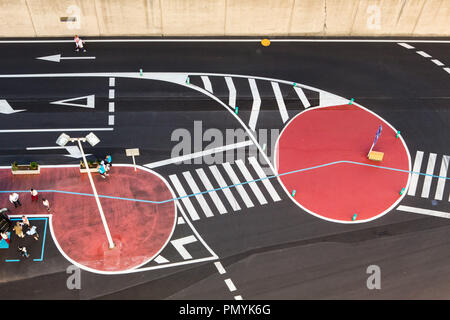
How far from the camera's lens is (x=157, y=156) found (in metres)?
32.6

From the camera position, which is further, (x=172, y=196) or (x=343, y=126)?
(x=343, y=126)

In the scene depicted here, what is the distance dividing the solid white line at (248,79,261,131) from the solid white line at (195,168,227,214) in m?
5.89

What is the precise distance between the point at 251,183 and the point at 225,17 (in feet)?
55.5

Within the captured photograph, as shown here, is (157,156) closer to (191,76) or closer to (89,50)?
(191,76)

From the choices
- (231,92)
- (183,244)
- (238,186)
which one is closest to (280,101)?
(231,92)

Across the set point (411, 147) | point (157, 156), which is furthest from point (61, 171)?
point (411, 147)

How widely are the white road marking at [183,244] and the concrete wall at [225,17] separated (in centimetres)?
2072

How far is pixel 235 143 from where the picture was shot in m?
33.6

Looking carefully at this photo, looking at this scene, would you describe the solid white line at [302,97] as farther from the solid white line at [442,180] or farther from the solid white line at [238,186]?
the solid white line at [442,180]

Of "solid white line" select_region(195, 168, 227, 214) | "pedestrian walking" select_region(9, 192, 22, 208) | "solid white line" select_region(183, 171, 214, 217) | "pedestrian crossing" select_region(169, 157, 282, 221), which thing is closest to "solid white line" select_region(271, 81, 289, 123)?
"pedestrian crossing" select_region(169, 157, 282, 221)

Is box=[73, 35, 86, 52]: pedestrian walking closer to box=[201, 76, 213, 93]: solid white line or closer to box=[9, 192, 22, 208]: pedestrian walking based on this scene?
box=[201, 76, 213, 93]: solid white line

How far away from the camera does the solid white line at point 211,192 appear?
3012cm

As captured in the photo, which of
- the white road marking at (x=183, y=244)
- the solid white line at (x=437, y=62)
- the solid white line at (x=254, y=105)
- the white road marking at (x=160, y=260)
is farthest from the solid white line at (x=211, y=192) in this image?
the solid white line at (x=437, y=62)
